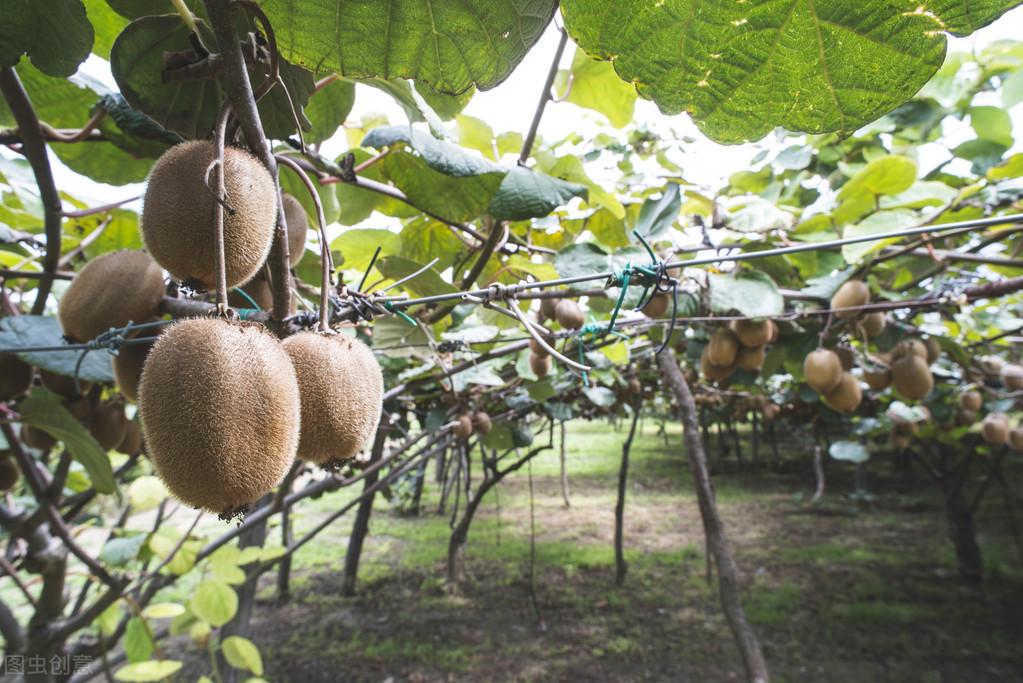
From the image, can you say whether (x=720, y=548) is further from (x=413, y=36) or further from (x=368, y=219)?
(x=413, y=36)

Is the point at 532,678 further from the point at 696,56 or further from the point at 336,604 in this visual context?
the point at 696,56

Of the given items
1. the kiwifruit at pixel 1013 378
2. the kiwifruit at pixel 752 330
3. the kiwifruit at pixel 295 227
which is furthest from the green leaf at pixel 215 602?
the kiwifruit at pixel 1013 378

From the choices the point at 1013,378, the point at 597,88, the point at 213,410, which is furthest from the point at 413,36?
the point at 1013,378

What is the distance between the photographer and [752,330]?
1924mm

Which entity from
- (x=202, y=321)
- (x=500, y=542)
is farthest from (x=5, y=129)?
(x=500, y=542)

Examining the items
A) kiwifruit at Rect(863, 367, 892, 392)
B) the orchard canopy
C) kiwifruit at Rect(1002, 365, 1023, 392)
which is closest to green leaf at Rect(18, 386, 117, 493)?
the orchard canopy

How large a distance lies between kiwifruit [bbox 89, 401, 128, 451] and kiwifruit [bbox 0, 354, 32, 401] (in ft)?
0.53

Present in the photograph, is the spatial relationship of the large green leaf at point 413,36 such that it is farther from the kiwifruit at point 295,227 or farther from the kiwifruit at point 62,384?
the kiwifruit at point 62,384

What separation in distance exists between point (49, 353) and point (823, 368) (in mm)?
2272

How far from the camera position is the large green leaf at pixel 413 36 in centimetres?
48

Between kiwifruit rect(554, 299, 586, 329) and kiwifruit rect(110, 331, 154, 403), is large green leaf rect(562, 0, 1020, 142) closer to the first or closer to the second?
kiwifruit rect(110, 331, 154, 403)

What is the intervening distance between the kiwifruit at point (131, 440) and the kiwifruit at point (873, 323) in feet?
7.61

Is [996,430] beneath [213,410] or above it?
beneath

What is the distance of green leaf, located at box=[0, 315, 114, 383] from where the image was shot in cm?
98
